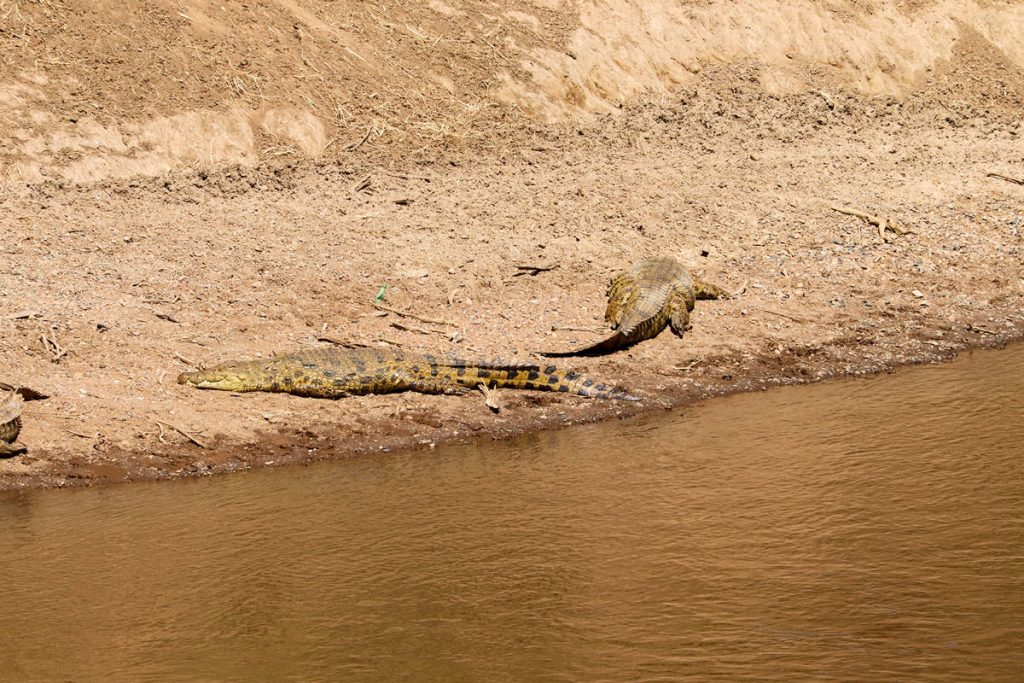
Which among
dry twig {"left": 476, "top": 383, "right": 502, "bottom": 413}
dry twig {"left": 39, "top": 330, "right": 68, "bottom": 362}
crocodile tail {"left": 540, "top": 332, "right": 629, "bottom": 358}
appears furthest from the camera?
crocodile tail {"left": 540, "top": 332, "right": 629, "bottom": 358}

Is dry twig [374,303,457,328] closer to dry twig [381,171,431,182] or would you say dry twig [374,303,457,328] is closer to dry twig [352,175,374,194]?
dry twig [352,175,374,194]

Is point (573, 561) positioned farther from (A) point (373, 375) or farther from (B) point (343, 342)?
(B) point (343, 342)

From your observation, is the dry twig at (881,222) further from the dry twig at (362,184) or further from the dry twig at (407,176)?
the dry twig at (362,184)

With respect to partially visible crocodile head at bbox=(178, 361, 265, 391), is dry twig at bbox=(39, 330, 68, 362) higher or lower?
lower

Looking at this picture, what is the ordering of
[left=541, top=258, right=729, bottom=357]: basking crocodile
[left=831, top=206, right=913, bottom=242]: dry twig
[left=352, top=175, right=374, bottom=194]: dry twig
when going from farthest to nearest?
[left=352, top=175, right=374, bottom=194]: dry twig → [left=831, top=206, right=913, bottom=242]: dry twig → [left=541, top=258, right=729, bottom=357]: basking crocodile

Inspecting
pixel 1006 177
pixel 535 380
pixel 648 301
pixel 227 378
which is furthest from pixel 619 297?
pixel 1006 177

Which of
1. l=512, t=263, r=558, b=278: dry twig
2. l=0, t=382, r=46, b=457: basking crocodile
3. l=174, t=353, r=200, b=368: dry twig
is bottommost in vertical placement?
l=0, t=382, r=46, b=457: basking crocodile

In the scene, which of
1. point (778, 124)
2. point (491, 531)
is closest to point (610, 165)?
point (778, 124)

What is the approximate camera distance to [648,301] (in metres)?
10.5

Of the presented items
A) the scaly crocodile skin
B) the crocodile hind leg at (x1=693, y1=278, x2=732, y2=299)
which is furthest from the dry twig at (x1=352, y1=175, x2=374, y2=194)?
the scaly crocodile skin

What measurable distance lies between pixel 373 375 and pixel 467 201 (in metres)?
4.00

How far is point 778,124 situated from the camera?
15344 mm

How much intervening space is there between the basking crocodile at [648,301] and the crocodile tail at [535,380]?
597 millimetres

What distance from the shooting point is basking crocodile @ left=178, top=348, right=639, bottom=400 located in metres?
9.26
